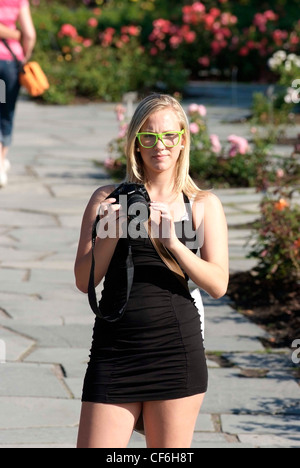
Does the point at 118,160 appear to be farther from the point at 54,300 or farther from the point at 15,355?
the point at 15,355

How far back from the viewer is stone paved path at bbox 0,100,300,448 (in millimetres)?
4285

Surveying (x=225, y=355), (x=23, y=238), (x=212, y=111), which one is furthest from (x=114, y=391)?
(x=212, y=111)

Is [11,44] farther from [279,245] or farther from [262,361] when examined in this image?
[262,361]

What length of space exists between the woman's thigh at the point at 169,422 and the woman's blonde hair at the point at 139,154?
68 cm

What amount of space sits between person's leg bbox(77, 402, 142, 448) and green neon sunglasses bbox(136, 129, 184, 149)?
2.63 feet

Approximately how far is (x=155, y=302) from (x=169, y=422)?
14.1 inches

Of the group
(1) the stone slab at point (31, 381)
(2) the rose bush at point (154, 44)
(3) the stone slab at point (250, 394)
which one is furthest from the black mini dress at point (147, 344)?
(2) the rose bush at point (154, 44)

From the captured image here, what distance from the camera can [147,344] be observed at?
3.04m

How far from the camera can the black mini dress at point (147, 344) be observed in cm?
302

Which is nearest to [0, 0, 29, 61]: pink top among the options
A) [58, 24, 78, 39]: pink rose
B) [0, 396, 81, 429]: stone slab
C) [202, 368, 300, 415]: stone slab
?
[202, 368, 300, 415]: stone slab

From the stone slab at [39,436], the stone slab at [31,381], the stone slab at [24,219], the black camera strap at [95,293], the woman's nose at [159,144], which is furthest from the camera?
the stone slab at [24,219]

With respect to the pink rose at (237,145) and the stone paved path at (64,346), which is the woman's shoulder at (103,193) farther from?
the pink rose at (237,145)
